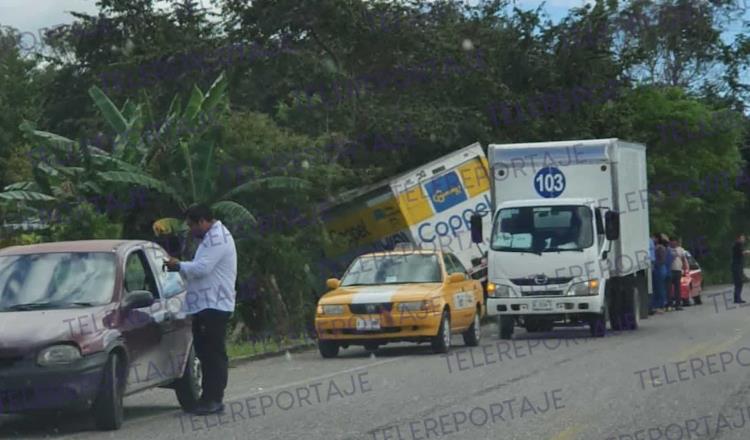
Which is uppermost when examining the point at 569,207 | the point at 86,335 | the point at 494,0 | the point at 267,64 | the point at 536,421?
the point at 494,0

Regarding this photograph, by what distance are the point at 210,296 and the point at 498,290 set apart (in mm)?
11803

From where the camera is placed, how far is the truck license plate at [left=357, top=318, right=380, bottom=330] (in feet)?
64.8

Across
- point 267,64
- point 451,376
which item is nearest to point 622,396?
point 451,376

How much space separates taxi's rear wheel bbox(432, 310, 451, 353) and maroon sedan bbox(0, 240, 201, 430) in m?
7.35

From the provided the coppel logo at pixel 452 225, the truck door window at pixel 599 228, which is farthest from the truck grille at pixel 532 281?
the coppel logo at pixel 452 225

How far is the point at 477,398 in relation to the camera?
530 inches

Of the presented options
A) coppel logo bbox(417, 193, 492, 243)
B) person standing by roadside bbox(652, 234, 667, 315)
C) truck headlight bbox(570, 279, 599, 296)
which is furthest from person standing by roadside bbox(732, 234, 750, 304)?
truck headlight bbox(570, 279, 599, 296)

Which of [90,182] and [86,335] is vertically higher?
[90,182]

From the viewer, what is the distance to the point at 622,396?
522 inches

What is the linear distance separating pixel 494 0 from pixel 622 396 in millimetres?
30475

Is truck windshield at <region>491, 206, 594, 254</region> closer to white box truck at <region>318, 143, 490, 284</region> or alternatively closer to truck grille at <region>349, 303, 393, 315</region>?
truck grille at <region>349, 303, 393, 315</region>

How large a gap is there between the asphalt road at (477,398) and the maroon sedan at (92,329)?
44 centimetres

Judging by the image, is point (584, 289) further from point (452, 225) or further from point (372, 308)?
Result: point (452, 225)

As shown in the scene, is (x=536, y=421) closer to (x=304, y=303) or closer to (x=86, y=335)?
(x=86, y=335)
